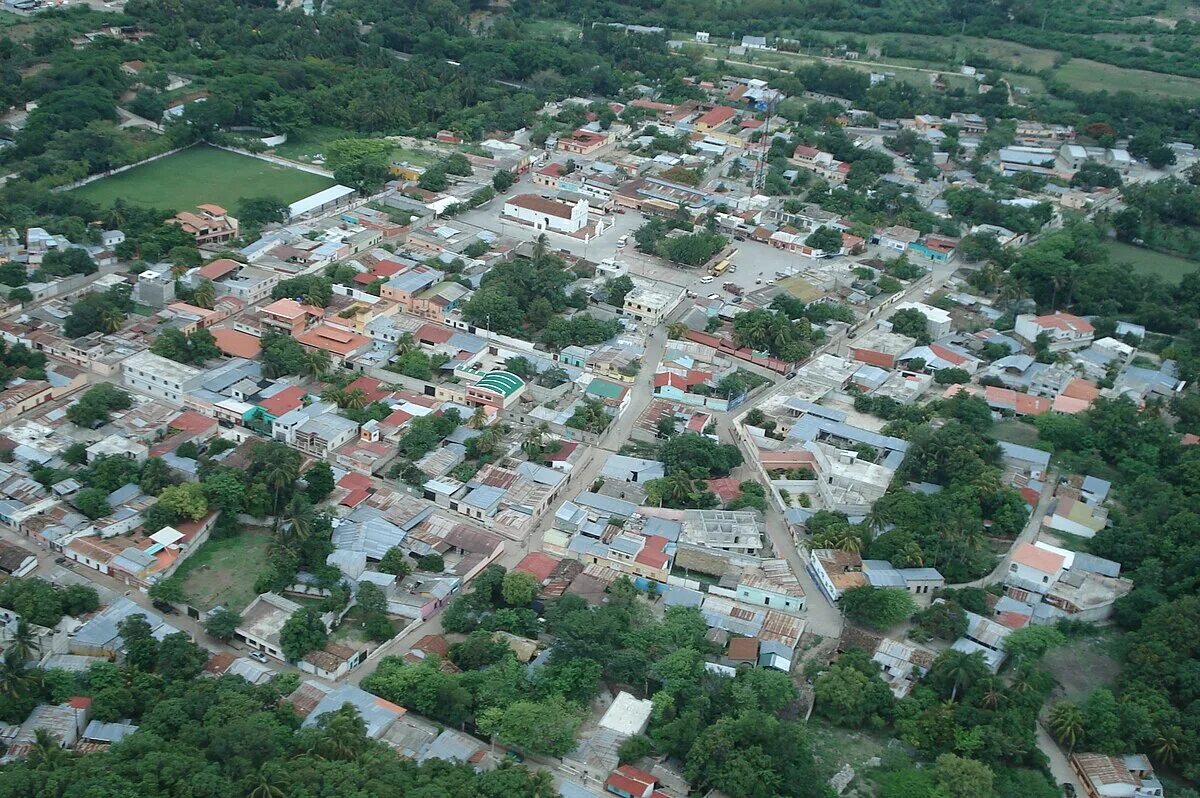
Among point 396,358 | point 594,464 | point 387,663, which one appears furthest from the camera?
point 396,358

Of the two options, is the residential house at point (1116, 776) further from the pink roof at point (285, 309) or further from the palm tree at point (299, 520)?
the pink roof at point (285, 309)

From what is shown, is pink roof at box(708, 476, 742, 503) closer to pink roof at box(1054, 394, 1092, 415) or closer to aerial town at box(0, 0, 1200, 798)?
aerial town at box(0, 0, 1200, 798)

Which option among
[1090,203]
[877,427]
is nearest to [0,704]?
[877,427]

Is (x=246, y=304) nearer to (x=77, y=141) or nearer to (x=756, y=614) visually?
(x=77, y=141)

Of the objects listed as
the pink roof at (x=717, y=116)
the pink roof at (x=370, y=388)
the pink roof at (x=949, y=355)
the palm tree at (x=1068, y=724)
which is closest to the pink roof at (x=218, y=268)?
the pink roof at (x=370, y=388)

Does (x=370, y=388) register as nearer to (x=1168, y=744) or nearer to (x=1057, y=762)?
(x=1057, y=762)
